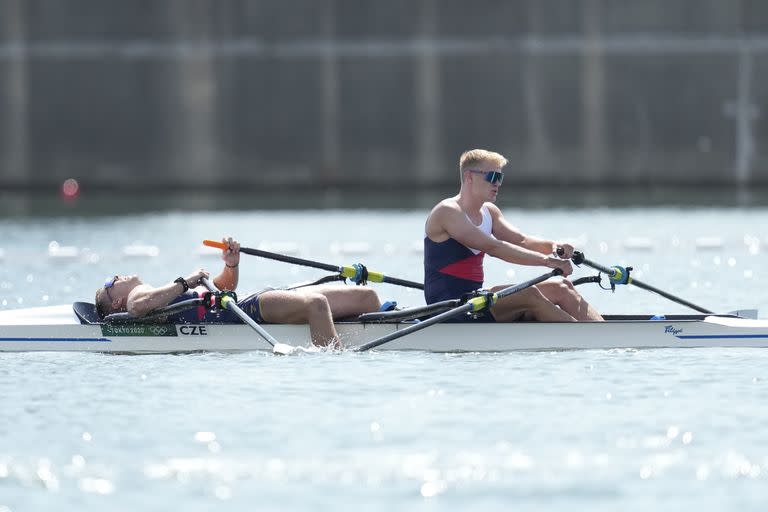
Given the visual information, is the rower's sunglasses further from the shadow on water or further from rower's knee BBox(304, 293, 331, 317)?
the shadow on water

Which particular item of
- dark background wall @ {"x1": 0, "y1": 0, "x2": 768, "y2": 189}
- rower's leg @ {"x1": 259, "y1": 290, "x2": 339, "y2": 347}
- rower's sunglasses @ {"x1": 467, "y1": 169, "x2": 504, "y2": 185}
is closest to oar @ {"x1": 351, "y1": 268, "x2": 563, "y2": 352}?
rower's leg @ {"x1": 259, "y1": 290, "x2": 339, "y2": 347}

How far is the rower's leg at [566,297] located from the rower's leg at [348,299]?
127 centimetres

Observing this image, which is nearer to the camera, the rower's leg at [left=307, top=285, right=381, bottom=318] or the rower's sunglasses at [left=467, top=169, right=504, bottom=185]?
the rower's sunglasses at [left=467, top=169, right=504, bottom=185]

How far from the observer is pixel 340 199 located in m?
40.1

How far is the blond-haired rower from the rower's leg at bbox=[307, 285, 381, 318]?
1.48 feet

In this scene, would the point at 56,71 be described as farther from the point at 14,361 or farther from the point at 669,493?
the point at 669,493

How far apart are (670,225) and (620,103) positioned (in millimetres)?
15326

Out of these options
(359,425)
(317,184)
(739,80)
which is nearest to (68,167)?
(317,184)

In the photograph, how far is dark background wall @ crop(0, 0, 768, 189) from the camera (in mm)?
43000

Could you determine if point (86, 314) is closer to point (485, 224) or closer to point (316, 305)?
point (316, 305)

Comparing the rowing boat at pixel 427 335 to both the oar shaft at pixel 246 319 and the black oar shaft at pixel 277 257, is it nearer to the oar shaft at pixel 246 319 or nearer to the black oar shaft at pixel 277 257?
the oar shaft at pixel 246 319

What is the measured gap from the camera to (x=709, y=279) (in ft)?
60.8

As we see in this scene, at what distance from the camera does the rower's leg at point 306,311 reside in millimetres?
11430

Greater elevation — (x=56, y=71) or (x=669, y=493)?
(x=56, y=71)
